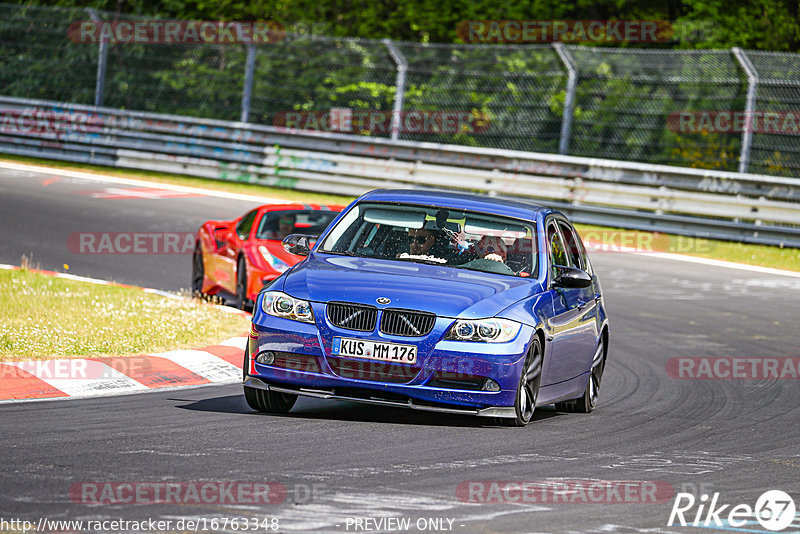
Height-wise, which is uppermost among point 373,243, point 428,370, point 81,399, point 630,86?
point 630,86

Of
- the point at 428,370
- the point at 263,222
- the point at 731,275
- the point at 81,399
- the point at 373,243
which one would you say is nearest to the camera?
the point at 428,370

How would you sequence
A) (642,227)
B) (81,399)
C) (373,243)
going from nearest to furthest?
(81,399), (373,243), (642,227)

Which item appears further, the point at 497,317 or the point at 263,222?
the point at 263,222

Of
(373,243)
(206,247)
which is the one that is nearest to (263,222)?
(206,247)

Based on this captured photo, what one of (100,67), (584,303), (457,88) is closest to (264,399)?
(584,303)

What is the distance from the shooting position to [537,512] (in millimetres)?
6176

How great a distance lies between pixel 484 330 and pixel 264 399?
4.90 feet

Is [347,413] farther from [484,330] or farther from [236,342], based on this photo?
[236,342]

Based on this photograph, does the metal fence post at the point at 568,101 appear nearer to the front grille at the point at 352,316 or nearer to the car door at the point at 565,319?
the car door at the point at 565,319

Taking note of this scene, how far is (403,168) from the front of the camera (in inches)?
968

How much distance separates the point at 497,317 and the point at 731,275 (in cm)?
1190

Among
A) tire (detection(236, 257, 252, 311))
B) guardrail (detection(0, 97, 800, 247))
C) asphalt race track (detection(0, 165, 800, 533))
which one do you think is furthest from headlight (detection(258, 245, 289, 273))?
guardrail (detection(0, 97, 800, 247))

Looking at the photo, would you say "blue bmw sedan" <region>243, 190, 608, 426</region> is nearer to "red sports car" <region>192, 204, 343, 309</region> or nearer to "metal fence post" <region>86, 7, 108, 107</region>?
"red sports car" <region>192, 204, 343, 309</region>

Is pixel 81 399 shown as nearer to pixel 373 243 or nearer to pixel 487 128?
pixel 373 243
